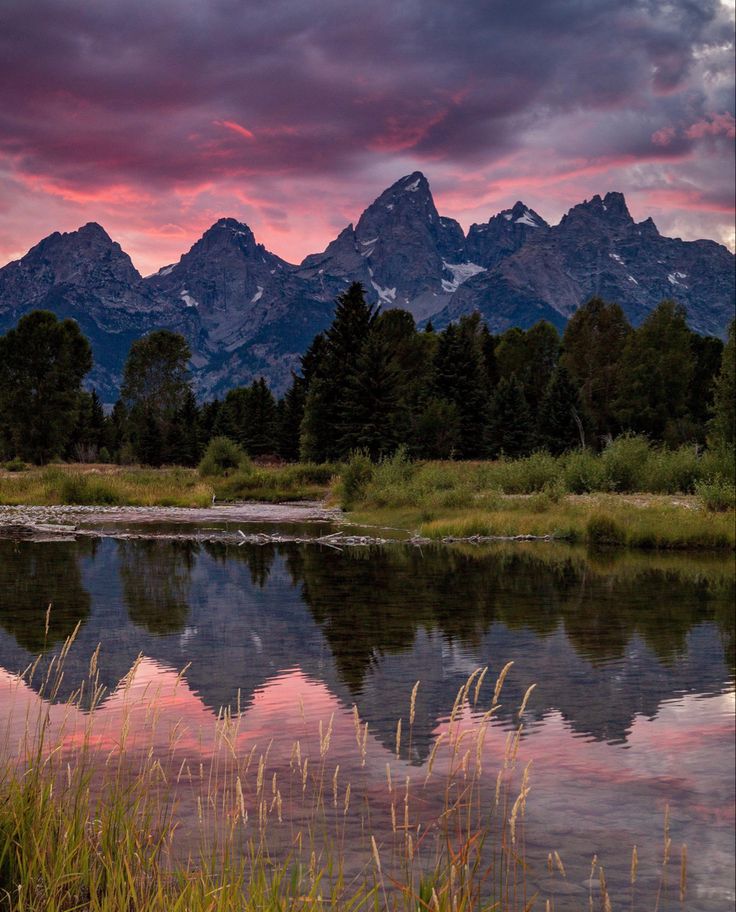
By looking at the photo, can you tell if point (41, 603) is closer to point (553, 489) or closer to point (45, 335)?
point (553, 489)

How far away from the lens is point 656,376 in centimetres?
8769

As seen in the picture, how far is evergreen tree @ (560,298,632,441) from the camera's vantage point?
94250mm

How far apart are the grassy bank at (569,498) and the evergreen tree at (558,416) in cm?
2993

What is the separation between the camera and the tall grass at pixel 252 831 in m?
3.90

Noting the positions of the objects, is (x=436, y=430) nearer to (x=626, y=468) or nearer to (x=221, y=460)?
(x=221, y=460)

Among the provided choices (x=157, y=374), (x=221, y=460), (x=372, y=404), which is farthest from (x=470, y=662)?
(x=157, y=374)

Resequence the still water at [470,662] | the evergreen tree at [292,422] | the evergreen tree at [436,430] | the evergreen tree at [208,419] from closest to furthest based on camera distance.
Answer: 1. the still water at [470,662]
2. the evergreen tree at [436,430]
3. the evergreen tree at [292,422]
4. the evergreen tree at [208,419]

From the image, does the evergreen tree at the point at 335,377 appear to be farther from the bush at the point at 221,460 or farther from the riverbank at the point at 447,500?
the riverbank at the point at 447,500

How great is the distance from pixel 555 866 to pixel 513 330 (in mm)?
103577

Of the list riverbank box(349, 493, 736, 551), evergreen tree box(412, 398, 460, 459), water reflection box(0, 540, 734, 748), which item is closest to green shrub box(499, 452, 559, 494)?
riverbank box(349, 493, 736, 551)

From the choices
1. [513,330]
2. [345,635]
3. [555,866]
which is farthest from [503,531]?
[513,330]

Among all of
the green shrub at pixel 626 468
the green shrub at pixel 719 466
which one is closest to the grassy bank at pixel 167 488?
the green shrub at pixel 626 468

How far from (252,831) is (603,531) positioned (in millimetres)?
24455

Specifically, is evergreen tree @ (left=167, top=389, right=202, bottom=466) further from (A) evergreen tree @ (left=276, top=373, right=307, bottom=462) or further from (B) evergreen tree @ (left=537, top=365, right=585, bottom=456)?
(B) evergreen tree @ (left=537, top=365, right=585, bottom=456)
